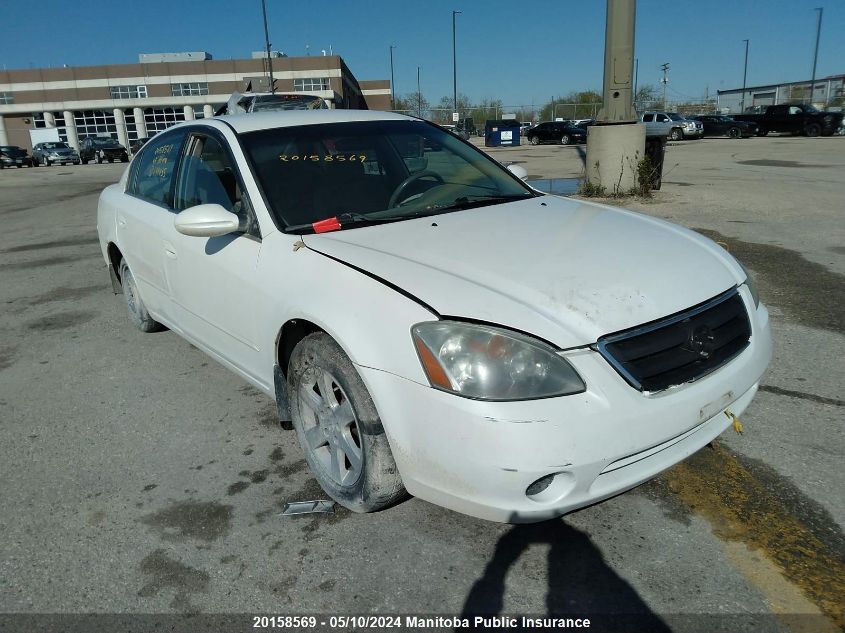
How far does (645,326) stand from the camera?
221 centimetres

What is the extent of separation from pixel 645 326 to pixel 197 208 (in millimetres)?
2032

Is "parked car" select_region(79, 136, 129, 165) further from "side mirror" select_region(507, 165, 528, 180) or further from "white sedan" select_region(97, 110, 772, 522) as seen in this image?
"white sedan" select_region(97, 110, 772, 522)

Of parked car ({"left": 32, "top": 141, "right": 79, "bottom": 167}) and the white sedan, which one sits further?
parked car ({"left": 32, "top": 141, "right": 79, "bottom": 167})

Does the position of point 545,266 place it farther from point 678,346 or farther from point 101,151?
point 101,151

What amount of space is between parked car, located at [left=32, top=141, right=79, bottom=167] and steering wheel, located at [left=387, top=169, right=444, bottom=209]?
4275 centimetres

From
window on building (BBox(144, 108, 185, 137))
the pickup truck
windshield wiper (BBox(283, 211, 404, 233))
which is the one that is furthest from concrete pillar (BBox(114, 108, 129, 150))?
windshield wiper (BBox(283, 211, 404, 233))

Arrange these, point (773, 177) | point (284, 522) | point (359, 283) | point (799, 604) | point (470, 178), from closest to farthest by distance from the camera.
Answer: point (799, 604)
point (359, 283)
point (284, 522)
point (470, 178)
point (773, 177)

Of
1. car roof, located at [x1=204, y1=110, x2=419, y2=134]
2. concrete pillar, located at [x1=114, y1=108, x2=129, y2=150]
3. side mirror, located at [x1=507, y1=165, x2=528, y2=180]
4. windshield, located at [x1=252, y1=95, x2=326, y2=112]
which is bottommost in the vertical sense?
side mirror, located at [x1=507, y1=165, x2=528, y2=180]

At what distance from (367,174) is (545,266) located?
1374 millimetres

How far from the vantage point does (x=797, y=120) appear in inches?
1347

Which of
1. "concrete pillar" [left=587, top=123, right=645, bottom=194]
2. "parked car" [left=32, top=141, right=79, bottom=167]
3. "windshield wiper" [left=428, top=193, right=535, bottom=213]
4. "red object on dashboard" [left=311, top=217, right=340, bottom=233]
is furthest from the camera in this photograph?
"parked car" [left=32, top=141, right=79, bottom=167]

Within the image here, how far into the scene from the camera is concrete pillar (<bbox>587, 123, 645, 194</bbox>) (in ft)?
34.8

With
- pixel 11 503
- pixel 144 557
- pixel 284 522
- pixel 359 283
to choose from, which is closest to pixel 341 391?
pixel 359 283

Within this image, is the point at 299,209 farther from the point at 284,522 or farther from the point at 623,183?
the point at 623,183
